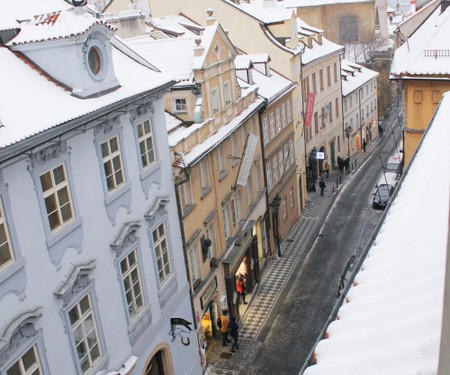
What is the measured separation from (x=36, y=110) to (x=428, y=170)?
27.1ft

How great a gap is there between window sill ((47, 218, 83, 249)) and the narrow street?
10299mm

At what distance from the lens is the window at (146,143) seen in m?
15.4

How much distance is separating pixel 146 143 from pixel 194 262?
554 cm

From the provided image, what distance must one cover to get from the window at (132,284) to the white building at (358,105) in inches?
1442

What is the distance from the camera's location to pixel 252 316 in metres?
23.6

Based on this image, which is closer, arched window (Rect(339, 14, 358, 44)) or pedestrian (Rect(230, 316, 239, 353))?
pedestrian (Rect(230, 316, 239, 353))

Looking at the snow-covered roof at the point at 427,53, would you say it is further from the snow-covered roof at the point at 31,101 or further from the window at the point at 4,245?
the window at the point at 4,245

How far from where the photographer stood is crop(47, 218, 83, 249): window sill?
11344 mm

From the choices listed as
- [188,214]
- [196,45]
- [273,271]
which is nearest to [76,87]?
[188,214]

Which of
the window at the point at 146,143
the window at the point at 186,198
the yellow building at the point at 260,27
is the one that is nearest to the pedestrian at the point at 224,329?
the window at the point at 186,198

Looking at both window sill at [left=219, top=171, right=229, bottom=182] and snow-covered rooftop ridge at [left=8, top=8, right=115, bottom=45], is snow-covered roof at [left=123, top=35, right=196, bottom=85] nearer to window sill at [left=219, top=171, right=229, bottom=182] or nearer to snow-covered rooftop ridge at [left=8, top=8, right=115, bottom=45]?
window sill at [left=219, top=171, right=229, bottom=182]

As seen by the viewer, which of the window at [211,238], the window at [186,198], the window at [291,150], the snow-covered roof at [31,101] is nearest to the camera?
the snow-covered roof at [31,101]

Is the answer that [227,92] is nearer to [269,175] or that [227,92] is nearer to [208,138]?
[208,138]

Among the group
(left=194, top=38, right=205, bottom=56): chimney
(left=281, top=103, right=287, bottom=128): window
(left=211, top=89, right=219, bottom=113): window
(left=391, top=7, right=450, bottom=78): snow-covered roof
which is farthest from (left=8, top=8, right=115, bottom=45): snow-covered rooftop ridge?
(left=281, top=103, right=287, bottom=128): window
